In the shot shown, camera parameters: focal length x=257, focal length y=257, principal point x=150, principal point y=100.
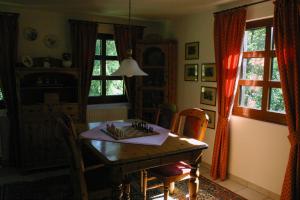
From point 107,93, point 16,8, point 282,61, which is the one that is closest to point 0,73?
point 16,8

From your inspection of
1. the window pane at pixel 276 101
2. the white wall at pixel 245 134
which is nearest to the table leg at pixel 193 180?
the white wall at pixel 245 134

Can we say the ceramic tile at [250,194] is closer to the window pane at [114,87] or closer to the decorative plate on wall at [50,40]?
the window pane at [114,87]

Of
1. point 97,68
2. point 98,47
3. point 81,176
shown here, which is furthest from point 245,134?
point 98,47

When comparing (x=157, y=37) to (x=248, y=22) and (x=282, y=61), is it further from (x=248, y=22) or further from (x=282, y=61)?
(x=282, y=61)

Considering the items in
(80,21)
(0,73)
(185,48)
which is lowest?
(0,73)

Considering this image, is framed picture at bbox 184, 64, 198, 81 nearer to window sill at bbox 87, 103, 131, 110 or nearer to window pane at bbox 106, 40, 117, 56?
window sill at bbox 87, 103, 131, 110

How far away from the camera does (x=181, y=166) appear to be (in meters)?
2.49

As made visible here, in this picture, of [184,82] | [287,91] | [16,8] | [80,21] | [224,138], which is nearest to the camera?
[287,91]

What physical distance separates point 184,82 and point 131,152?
89.6 inches

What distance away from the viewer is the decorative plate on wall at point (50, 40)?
12.3 feet

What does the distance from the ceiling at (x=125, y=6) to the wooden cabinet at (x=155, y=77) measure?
1.70 ft

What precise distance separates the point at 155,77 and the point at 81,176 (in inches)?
104

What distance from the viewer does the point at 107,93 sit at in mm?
4371

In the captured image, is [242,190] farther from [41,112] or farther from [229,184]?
[41,112]
